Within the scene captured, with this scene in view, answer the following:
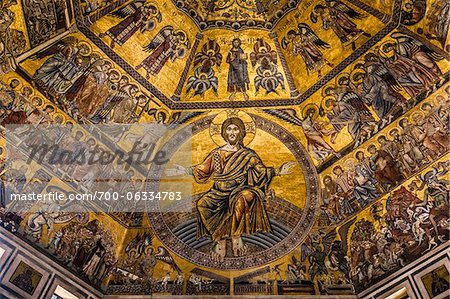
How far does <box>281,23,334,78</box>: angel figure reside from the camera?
14.2m

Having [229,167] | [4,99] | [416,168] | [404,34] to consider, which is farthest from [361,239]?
[4,99]

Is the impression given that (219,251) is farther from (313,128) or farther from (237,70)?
(237,70)

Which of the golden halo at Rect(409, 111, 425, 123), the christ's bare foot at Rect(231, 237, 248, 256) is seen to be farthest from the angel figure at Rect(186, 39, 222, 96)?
the golden halo at Rect(409, 111, 425, 123)

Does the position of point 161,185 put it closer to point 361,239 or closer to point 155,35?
point 155,35

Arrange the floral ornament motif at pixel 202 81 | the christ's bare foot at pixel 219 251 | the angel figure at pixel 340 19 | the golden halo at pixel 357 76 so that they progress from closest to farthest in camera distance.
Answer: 1. the angel figure at pixel 340 19
2. the golden halo at pixel 357 76
3. the christ's bare foot at pixel 219 251
4. the floral ornament motif at pixel 202 81

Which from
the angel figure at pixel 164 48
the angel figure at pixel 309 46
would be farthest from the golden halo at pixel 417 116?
the angel figure at pixel 164 48

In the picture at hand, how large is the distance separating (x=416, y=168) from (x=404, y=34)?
3561mm

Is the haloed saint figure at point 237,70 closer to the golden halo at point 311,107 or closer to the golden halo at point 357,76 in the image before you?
the golden halo at point 311,107

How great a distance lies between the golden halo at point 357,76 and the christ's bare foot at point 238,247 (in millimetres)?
5757

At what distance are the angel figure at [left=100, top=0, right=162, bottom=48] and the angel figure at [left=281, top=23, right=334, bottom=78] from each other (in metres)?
4.10

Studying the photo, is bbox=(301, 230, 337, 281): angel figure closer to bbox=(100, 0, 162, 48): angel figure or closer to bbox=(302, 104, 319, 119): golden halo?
bbox=(302, 104, 319, 119): golden halo

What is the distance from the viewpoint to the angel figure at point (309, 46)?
14.2 m

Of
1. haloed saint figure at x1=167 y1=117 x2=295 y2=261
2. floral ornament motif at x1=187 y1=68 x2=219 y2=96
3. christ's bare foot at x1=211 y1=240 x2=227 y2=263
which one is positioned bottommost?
christ's bare foot at x1=211 y1=240 x2=227 y2=263

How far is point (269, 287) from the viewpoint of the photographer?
13.9 m
